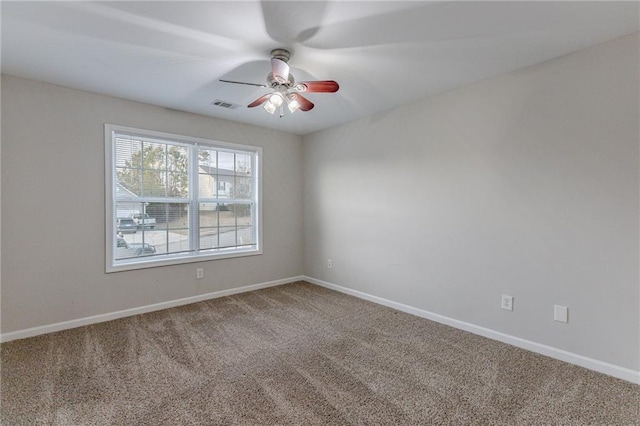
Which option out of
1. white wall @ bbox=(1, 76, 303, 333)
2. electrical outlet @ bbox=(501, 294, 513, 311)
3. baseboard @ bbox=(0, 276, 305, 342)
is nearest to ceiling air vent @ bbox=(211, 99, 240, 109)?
white wall @ bbox=(1, 76, 303, 333)

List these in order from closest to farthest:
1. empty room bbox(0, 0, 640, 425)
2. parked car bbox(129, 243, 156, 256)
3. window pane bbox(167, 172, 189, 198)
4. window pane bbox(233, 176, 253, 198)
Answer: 1. empty room bbox(0, 0, 640, 425)
2. parked car bbox(129, 243, 156, 256)
3. window pane bbox(167, 172, 189, 198)
4. window pane bbox(233, 176, 253, 198)

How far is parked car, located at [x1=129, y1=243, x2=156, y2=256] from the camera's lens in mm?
3461

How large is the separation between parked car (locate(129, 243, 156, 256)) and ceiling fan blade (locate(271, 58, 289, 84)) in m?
2.60

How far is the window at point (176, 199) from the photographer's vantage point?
3346 millimetres

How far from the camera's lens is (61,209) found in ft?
9.70

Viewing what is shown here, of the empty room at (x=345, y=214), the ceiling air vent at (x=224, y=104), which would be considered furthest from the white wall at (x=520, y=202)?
the ceiling air vent at (x=224, y=104)

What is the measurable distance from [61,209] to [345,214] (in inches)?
127

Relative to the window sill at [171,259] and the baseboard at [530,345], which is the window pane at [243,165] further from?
the baseboard at [530,345]

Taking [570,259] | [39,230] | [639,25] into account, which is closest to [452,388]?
[570,259]

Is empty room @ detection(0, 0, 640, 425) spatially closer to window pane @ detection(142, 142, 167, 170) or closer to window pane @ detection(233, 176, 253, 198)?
window pane @ detection(142, 142, 167, 170)

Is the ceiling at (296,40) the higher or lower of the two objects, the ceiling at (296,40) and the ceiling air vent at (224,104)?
the lower

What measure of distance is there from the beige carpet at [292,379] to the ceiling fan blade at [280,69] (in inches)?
87.3

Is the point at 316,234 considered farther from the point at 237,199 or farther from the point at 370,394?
the point at 370,394

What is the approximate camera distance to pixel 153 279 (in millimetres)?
3521
